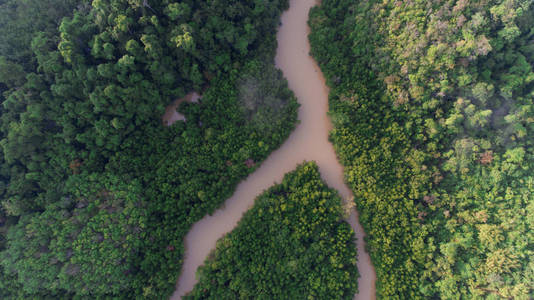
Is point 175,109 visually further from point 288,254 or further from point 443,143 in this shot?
point 443,143

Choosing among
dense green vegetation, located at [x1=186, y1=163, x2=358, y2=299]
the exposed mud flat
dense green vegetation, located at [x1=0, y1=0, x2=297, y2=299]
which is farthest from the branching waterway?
the exposed mud flat

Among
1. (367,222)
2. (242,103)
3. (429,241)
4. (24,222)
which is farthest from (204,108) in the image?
(429,241)

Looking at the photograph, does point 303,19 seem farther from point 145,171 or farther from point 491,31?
point 145,171

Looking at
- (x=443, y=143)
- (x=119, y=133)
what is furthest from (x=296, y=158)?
(x=119, y=133)

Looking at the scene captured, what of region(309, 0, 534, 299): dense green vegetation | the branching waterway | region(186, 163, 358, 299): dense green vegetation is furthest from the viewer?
the branching waterway

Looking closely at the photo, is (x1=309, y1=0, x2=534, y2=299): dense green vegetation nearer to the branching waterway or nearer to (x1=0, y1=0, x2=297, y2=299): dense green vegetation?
the branching waterway

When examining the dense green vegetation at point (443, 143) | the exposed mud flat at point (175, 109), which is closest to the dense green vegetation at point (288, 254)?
the dense green vegetation at point (443, 143)

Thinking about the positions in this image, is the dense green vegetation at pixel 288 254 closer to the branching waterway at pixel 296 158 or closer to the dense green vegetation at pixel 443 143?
the branching waterway at pixel 296 158
